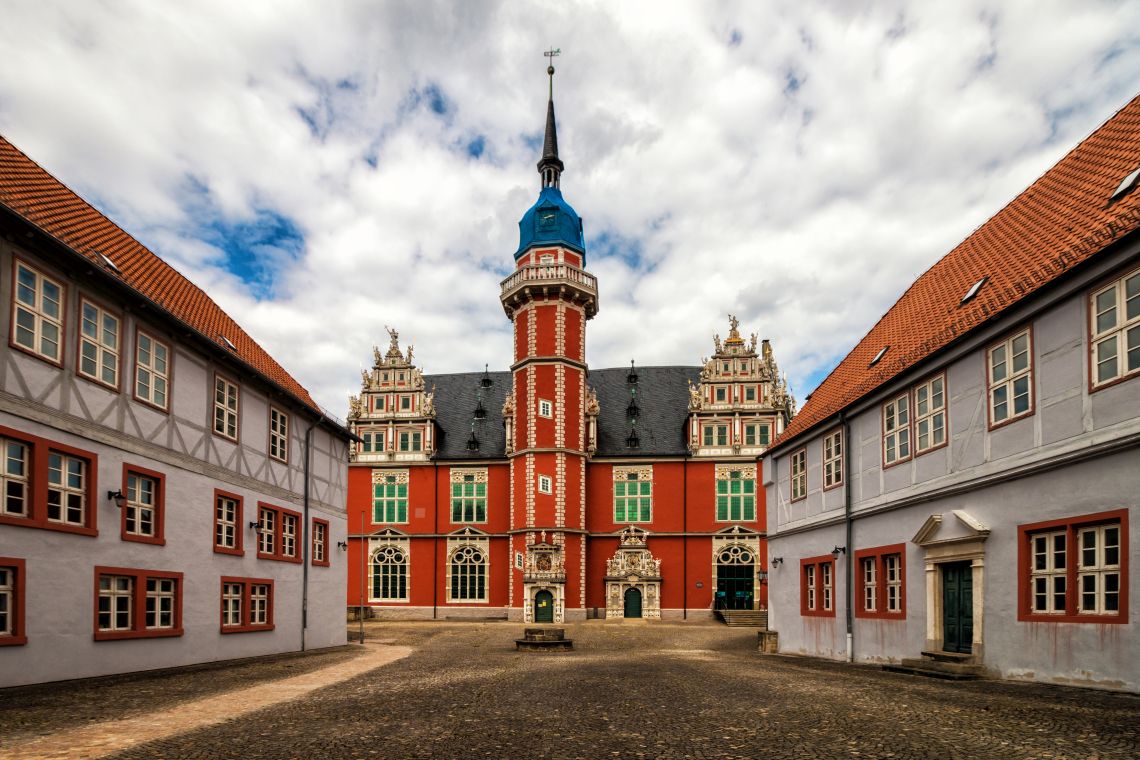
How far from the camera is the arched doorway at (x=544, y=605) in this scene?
50531 millimetres

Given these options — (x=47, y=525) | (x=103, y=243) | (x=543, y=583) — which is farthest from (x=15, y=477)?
(x=543, y=583)

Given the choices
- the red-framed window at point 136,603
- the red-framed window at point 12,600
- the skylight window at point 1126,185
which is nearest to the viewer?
the skylight window at point 1126,185

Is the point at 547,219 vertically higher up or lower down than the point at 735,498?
higher up

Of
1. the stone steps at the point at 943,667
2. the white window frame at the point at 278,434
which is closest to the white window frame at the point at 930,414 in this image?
the stone steps at the point at 943,667

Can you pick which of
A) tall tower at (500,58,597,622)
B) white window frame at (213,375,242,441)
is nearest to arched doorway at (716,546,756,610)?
tall tower at (500,58,597,622)

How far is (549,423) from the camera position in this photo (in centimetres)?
5191

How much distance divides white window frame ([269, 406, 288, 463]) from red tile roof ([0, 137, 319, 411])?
143 cm

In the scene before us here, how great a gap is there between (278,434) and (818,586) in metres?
16.8

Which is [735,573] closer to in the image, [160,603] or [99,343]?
[160,603]

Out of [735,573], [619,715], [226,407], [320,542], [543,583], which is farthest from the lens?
[735,573]

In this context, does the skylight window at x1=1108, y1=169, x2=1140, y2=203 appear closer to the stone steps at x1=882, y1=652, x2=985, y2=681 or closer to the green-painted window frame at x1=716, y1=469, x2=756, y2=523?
the stone steps at x1=882, y1=652, x2=985, y2=681

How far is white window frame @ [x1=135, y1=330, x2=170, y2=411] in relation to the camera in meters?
19.2

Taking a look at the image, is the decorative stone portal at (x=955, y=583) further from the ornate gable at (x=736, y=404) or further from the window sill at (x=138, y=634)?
the ornate gable at (x=736, y=404)

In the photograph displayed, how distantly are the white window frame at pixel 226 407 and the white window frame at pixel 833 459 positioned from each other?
1647 centimetres
